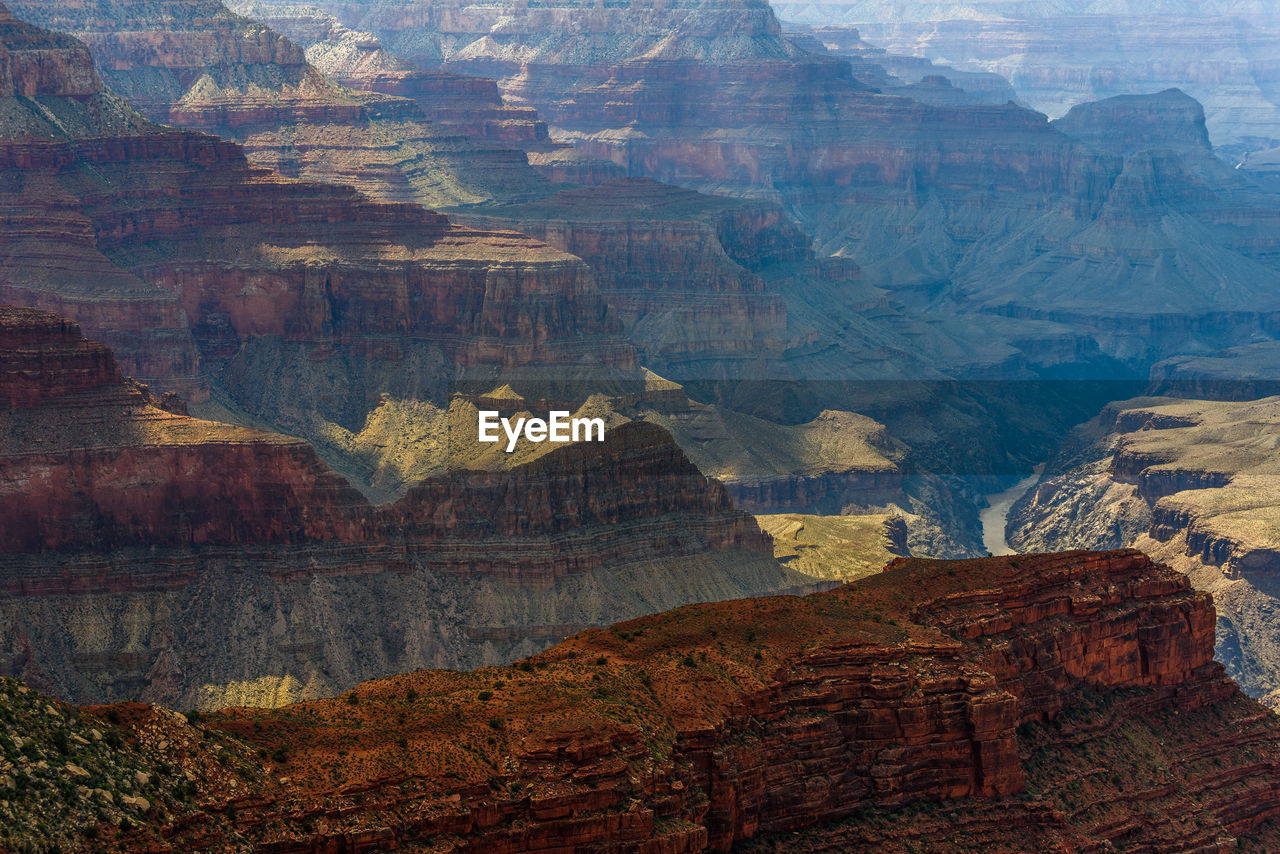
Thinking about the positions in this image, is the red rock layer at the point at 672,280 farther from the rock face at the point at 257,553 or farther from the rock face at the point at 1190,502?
the rock face at the point at 257,553

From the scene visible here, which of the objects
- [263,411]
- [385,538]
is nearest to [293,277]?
[263,411]

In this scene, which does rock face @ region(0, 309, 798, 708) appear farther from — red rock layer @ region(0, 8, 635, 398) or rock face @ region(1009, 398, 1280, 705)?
red rock layer @ region(0, 8, 635, 398)

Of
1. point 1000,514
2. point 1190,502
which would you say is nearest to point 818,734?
point 1190,502

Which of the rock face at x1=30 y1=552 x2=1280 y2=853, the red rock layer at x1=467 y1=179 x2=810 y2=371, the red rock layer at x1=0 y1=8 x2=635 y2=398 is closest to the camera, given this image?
the rock face at x1=30 y1=552 x2=1280 y2=853

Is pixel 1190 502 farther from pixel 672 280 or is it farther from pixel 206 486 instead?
pixel 206 486

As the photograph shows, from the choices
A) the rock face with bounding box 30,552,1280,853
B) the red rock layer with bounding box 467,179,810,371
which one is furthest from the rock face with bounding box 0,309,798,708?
the red rock layer with bounding box 467,179,810,371

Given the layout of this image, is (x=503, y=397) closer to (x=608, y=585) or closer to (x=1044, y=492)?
(x=608, y=585)

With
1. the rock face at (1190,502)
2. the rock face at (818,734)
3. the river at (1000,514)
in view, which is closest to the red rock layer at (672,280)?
the river at (1000,514)
